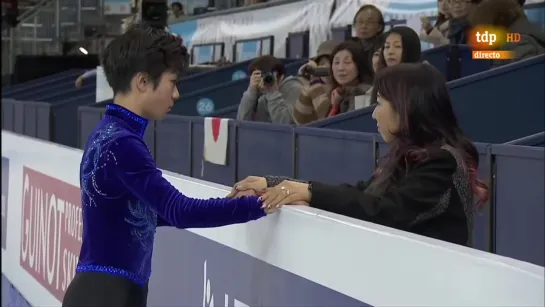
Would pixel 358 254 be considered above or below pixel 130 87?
below

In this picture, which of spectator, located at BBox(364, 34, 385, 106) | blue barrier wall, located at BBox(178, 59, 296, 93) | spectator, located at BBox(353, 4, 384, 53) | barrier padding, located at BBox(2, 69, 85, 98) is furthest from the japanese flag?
barrier padding, located at BBox(2, 69, 85, 98)

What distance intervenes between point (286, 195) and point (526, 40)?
13.2ft

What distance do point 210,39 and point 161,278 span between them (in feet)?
20.3

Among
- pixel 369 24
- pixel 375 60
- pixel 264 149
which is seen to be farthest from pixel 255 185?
pixel 369 24

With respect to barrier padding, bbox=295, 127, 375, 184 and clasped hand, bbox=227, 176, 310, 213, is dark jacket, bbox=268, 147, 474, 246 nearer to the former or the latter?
clasped hand, bbox=227, 176, 310, 213

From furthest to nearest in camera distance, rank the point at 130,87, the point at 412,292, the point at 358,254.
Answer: the point at 130,87
the point at 358,254
the point at 412,292

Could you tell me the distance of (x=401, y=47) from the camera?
213 inches

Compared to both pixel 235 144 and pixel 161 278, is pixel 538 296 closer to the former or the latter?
pixel 161 278

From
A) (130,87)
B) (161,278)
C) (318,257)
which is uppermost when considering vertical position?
(130,87)

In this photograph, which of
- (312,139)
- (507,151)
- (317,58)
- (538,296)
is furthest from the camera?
(317,58)

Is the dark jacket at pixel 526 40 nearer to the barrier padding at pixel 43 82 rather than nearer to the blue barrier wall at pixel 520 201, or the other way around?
the blue barrier wall at pixel 520 201

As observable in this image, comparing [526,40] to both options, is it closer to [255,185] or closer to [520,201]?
[520,201]

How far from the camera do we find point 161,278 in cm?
398

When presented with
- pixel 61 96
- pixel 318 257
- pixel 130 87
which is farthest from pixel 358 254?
pixel 61 96
